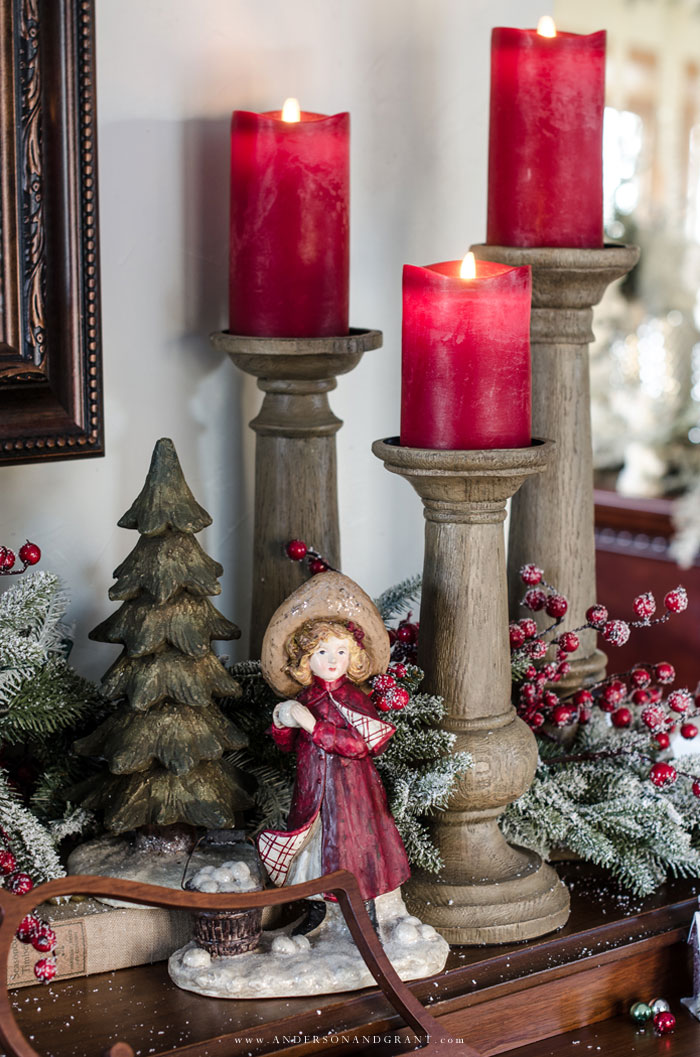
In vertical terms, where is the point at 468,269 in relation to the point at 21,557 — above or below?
above

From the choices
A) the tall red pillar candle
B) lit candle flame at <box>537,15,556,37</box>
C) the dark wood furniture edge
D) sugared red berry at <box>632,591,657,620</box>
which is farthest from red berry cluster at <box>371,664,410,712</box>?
lit candle flame at <box>537,15,556,37</box>

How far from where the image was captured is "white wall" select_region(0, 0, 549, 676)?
951mm

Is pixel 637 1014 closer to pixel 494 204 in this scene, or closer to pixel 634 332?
pixel 494 204

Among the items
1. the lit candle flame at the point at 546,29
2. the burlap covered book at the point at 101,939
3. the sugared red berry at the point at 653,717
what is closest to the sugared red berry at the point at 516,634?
the sugared red berry at the point at 653,717

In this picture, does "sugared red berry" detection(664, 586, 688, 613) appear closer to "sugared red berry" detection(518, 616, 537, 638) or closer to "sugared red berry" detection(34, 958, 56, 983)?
"sugared red berry" detection(518, 616, 537, 638)

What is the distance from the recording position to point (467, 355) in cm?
80

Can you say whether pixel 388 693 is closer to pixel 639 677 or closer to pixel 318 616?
pixel 318 616

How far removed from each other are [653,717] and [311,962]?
1.08 feet

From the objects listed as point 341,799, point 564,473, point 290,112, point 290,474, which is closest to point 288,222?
point 290,112

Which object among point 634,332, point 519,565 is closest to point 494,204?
point 519,565

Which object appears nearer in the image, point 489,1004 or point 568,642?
point 489,1004

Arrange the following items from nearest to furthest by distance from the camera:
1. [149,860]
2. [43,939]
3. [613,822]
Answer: [43,939], [149,860], [613,822]

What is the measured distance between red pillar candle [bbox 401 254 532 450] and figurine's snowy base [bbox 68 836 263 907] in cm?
28

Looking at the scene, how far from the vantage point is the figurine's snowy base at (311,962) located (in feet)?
2.43
